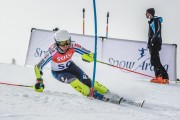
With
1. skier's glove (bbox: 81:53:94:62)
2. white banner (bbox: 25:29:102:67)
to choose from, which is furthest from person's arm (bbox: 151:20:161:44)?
skier's glove (bbox: 81:53:94:62)

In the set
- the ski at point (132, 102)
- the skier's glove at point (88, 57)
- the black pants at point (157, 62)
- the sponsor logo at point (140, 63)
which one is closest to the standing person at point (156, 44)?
the black pants at point (157, 62)

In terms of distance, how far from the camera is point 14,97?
5.09m

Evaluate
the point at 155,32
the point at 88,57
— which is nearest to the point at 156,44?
the point at 155,32

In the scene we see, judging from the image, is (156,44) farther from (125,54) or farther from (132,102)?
(132,102)

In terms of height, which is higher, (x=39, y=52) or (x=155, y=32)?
(x=155, y=32)

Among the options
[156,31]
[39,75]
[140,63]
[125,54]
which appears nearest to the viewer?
[39,75]

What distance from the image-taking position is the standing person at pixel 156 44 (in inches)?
366

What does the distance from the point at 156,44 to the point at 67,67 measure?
3.42 metres

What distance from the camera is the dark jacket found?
9302mm

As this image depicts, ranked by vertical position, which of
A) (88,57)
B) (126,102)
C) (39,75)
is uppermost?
(88,57)

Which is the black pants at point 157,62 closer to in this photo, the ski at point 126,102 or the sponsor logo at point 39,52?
the sponsor logo at point 39,52

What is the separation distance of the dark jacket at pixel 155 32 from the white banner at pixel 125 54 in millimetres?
1183

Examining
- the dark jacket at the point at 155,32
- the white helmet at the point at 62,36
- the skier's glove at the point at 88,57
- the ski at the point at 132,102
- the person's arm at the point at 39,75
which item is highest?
the dark jacket at the point at 155,32

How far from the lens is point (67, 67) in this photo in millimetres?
6625
